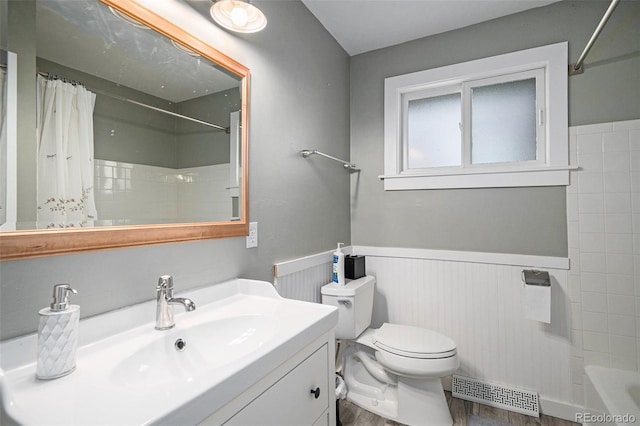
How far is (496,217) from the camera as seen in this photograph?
1948mm

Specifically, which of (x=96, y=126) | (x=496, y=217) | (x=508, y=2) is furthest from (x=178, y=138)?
(x=508, y=2)

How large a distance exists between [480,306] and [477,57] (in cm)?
161

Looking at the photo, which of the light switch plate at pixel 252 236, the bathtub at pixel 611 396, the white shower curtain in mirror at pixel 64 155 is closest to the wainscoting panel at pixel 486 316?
the bathtub at pixel 611 396

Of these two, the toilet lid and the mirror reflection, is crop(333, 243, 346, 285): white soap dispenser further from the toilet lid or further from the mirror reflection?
the mirror reflection

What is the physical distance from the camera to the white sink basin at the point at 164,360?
0.52 metres

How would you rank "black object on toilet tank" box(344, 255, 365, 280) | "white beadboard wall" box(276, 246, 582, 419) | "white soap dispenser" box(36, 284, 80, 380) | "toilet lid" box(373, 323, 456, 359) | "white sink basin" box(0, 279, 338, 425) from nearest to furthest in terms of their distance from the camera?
"white sink basin" box(0, 279, 338, 425) < "white soap dispenser" box(36, 284, 80, 380) < "toilet lid" box(373, 323, 456, 359) < "white beadboard wall" box(276, 246, 582, 419) < "black object on toilet tank" box(344, 255, 365, 280)

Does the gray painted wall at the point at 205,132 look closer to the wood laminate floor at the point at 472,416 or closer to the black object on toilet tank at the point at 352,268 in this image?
the black object on toilet tank at the point at 352,268

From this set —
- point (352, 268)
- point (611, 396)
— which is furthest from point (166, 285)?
point (611, 396)

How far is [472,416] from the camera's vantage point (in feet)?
5.74

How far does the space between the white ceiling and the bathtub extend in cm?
209

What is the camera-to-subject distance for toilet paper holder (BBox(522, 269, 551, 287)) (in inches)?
66.8

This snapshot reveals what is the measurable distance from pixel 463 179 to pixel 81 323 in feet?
6.72

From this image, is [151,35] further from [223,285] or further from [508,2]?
[508,2]

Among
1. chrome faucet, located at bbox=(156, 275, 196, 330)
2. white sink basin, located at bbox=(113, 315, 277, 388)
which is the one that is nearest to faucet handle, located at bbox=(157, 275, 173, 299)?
chrome faucet, located at bbox=(156, 275, 196, 330)
